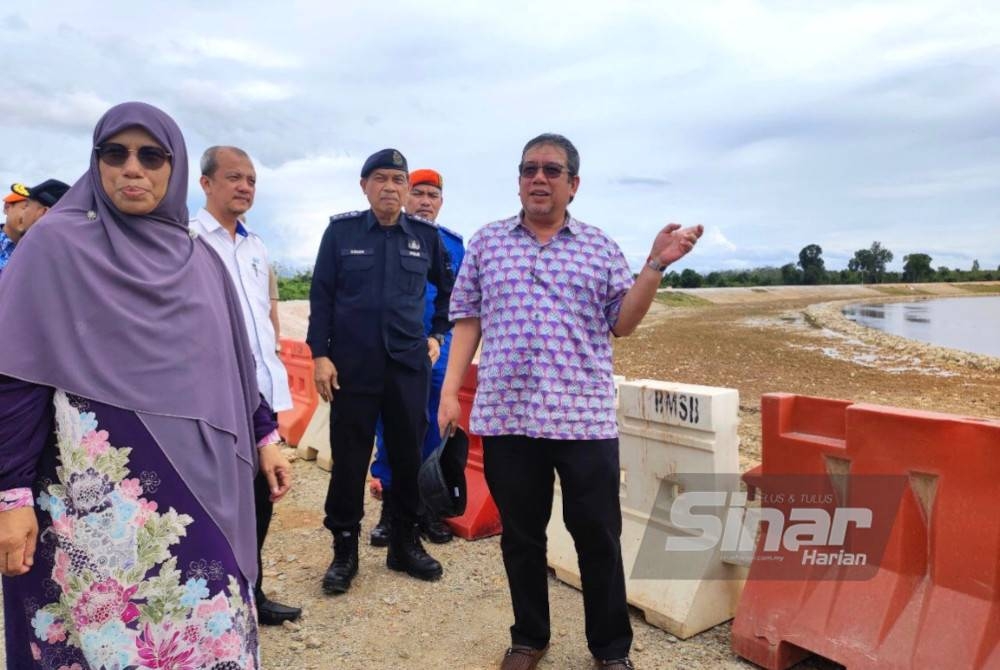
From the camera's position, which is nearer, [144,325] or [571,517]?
[144,325]

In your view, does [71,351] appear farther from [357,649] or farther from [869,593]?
[869,593]

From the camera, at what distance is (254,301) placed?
3688 mm

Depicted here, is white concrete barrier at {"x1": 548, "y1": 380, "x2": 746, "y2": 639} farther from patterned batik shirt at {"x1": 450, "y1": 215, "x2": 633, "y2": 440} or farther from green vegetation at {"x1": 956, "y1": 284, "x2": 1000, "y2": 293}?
green vegetation at {"x1": 956, "y1": 284, "x2": 1000, "y2": 293}

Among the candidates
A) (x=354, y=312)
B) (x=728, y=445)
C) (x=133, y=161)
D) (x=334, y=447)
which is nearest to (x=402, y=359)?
(x=354, y=312)

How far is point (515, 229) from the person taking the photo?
324 cm

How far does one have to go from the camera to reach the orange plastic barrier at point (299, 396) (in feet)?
25.2

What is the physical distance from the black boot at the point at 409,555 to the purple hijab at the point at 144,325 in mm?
2136

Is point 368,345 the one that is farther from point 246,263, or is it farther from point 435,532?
point 435,532

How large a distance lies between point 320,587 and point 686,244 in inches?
113

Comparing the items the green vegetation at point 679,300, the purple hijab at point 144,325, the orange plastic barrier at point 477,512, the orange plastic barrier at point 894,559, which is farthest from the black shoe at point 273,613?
the green vegetation at point 679,300

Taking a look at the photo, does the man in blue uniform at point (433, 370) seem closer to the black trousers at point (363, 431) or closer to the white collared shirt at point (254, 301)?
the black trousers at point (363, 431)

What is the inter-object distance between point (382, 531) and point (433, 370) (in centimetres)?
115

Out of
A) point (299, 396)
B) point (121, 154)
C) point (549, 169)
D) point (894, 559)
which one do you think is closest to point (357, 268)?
point (549, 169)

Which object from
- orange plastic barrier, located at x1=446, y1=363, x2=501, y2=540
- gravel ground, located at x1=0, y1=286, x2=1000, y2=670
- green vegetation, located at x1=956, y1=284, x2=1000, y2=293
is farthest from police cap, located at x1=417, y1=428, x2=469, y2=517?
green vegetation, located at x1=956, y1=284, x2=1000, y2=293
